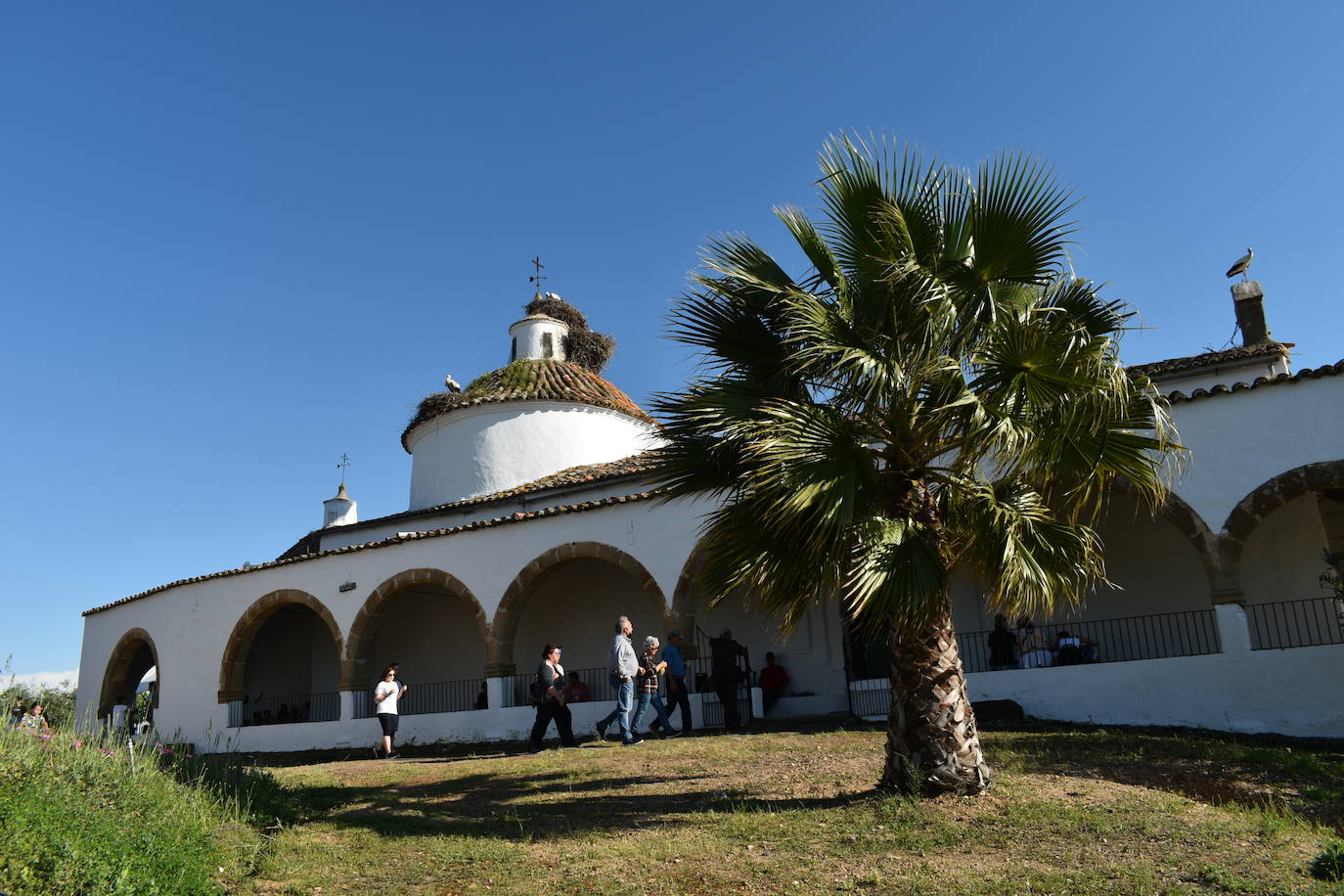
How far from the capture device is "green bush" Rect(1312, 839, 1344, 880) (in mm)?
5676

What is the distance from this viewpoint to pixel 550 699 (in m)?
12.7

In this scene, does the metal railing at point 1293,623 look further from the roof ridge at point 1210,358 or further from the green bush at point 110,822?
the green bush at point 110,822

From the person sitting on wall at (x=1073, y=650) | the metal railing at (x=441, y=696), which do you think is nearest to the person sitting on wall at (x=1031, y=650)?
the person sitting on wall at (x=1073, y=650)

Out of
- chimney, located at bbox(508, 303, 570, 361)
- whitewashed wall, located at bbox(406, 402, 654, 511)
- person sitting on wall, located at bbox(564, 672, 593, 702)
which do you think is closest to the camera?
person sitting on wall, located at bbox(564, 672, 593, 702)

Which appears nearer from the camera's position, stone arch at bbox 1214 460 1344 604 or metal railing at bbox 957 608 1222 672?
stone arch at bbox 1214 460 1344 604

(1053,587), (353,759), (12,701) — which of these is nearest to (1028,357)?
(1053,587)

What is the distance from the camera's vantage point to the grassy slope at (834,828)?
6.38 meters

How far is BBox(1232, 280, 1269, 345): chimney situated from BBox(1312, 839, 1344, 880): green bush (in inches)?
537

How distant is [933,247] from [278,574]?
1534 cm

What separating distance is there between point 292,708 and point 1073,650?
16323mm

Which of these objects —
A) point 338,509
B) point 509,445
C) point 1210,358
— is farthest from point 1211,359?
point 338,509

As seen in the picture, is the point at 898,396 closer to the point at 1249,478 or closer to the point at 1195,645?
the point at 1249,478

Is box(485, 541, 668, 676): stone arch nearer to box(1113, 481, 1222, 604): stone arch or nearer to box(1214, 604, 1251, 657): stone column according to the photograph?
box(1113, 481, 1222, 604): stone arch

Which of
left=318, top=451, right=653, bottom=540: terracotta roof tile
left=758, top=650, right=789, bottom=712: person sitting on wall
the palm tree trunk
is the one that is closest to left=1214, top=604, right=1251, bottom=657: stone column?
the palm tree trunk
